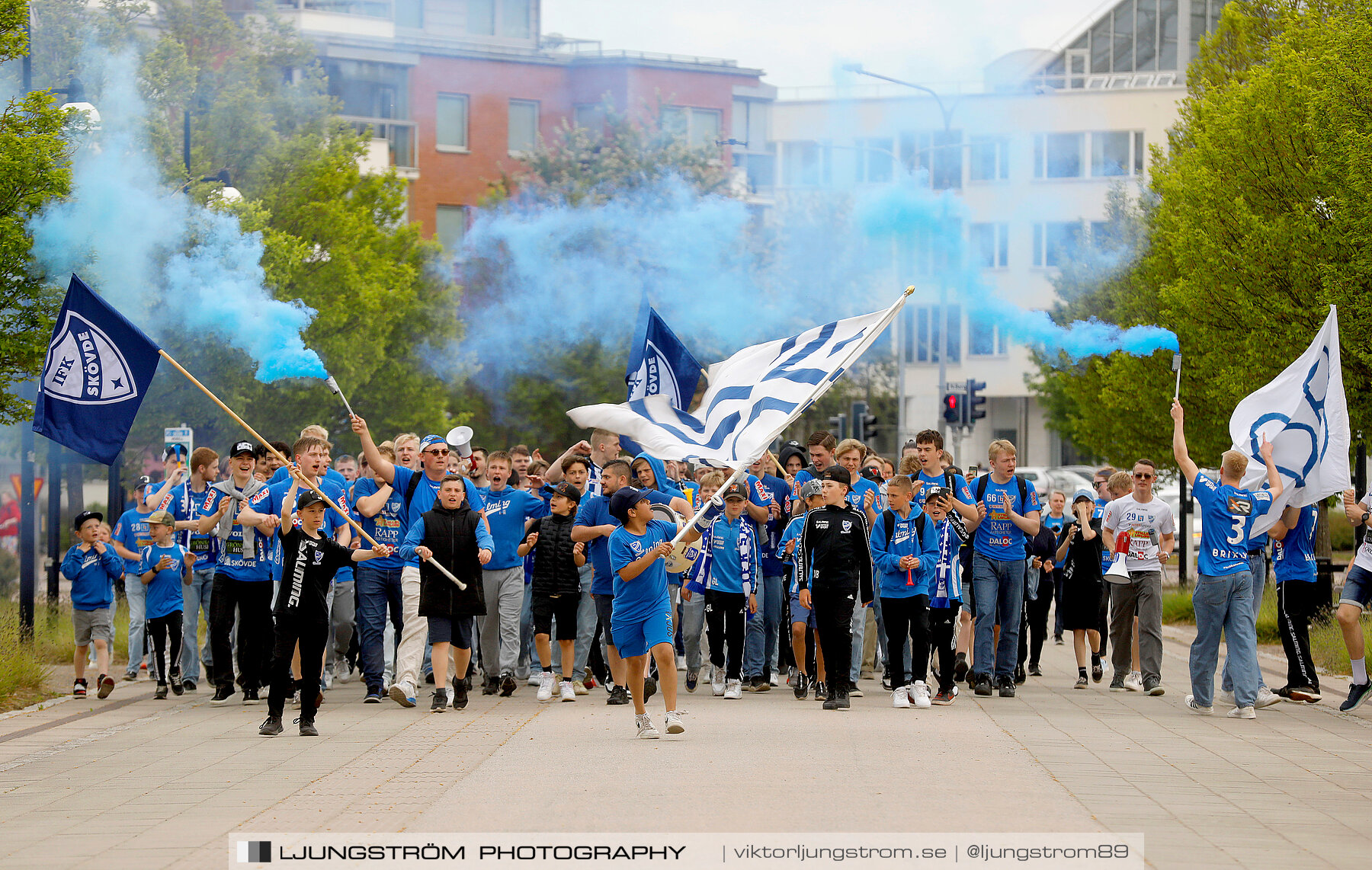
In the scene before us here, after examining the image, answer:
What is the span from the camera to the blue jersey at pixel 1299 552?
39.6 feet

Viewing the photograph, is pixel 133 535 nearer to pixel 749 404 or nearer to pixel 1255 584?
pixel 749 404

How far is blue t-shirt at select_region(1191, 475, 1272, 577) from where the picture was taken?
1127 cm

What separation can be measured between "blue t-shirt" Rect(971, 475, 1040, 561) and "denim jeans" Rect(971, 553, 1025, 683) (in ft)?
0.24

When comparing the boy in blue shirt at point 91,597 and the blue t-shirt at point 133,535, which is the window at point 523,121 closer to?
the blue t-shirt at point 133,535

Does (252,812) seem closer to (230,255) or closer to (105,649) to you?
(105,649)

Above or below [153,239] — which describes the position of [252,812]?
below

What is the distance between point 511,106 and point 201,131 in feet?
75.4

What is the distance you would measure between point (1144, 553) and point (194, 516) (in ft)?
26.6

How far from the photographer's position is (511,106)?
46531 millimetres

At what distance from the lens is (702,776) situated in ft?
26.9

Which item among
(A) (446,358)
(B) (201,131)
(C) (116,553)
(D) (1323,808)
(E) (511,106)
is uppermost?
(E) (511,106)

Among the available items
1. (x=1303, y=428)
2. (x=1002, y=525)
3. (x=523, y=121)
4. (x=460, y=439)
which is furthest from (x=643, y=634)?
(x=523, y=121)

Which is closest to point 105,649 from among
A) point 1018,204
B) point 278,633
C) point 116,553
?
point 116,553

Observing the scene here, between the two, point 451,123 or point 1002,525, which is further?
point 451,123
